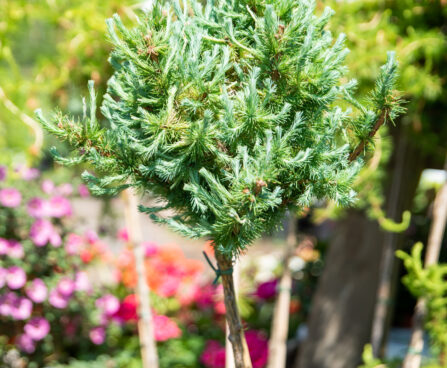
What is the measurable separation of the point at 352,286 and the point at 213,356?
1043 mm

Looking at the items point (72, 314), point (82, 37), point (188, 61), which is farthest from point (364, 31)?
point (72, 314)

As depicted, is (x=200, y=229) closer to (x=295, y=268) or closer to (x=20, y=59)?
(x=295, y=268)

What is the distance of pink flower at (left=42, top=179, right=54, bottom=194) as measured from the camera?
2934 mm

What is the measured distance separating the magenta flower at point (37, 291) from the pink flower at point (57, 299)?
0.12 ft

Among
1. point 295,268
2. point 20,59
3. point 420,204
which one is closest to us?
point 295,268

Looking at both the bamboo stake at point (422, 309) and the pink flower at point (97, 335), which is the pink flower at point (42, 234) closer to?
the pink flower at point (97, 335)

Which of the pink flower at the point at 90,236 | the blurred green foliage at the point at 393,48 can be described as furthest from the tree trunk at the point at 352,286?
the pink flower at the point at 90,236

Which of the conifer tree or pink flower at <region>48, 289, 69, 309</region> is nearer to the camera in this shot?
the conifer tree

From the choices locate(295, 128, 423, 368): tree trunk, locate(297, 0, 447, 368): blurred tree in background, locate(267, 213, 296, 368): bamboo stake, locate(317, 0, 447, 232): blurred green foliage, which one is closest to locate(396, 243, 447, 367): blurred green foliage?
locate(317, 0, 447, 232): blurred green foliage

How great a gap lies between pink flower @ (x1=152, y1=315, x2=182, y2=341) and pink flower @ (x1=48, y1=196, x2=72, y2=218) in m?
1.00

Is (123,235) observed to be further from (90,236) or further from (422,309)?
(422,309)

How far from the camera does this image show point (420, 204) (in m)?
6.28

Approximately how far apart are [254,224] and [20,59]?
10611mm

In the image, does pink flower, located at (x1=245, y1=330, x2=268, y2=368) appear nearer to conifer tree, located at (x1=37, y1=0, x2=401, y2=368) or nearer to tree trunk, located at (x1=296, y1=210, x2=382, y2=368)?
tree trunk, located at (x1=296, y1=210, x2=382, y2=368)
